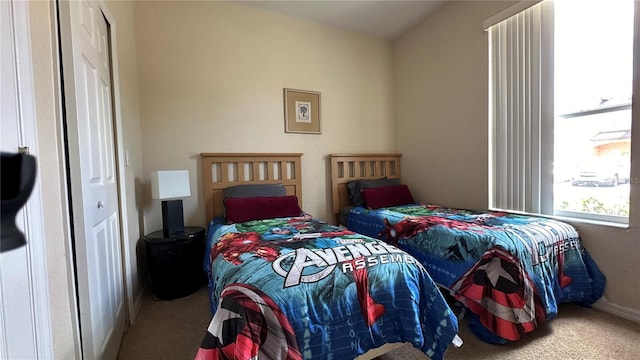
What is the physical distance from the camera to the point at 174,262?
2.15 meters

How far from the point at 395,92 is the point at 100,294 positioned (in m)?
3.58

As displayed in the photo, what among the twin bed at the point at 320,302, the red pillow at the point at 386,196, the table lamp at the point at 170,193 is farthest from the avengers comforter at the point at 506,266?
the table lamp at the point at 170,193

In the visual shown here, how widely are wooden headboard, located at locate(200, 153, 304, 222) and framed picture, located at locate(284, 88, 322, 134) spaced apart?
0.33 meters

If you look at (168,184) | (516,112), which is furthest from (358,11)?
(168,184)

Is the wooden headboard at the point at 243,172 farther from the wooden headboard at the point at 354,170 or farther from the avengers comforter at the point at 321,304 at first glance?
the avengers comforter at the point at 321,304

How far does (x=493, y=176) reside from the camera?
2.60 metres

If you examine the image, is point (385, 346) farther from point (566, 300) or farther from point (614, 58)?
point (614, 58)

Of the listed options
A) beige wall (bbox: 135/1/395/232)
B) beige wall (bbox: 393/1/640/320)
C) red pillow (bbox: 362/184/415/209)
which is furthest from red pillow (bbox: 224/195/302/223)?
beige wall (bbox: 393/1/640/320)

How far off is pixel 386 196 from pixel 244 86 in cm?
193

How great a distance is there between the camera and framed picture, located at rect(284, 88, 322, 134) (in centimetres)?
304

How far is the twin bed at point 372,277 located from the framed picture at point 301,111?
0.83m

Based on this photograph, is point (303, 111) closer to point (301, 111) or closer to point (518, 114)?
point (301, 111)

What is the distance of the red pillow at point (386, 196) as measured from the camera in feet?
9.81

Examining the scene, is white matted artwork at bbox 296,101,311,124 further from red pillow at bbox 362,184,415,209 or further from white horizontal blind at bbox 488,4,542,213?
white horizontal blind at bbox 488,4,542,213
